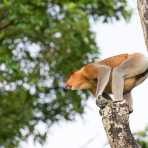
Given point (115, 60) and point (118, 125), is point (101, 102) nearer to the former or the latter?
point (118, 125)

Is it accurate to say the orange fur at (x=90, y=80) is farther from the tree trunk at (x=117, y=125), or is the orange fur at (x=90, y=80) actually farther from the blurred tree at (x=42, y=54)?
the blurred tree at (x=42, y=54)

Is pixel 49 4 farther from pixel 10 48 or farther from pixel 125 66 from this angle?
pixel 125 66

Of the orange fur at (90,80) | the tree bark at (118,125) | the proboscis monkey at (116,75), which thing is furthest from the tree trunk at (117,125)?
the orange fur at (90,80)

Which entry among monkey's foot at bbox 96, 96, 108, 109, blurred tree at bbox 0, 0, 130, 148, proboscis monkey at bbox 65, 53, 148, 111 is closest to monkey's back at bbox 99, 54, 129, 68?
proboscis monkey at bbox 65, 53, 148, 111

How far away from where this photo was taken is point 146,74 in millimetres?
6520

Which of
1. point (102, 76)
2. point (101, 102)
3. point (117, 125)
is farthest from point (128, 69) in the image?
Answer: point (117, 125)

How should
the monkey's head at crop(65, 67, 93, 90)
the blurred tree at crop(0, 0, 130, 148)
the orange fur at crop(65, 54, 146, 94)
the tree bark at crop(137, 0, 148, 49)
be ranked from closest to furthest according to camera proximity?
the tree bark at crop(137, 0, 148, 49)
the orange fur at crop(65, 54, 146, 94)
the monkey's head at crop(65, 67, 93, 90)
the blurred tree at crop(0, 0, 130, 148)

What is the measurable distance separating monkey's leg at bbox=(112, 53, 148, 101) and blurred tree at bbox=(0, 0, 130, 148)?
7.48m

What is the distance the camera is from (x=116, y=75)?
255 inches

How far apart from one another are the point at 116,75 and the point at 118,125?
6.15 ft

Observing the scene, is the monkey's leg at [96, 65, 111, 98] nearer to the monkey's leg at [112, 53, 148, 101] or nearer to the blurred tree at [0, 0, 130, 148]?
the monkey's leg at [112, 53, 148, 101]

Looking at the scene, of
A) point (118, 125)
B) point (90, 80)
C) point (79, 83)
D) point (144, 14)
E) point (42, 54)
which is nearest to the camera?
point (118, 125)

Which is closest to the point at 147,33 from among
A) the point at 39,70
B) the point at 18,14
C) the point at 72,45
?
the point at 18,14

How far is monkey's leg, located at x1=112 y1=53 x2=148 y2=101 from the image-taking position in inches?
251
